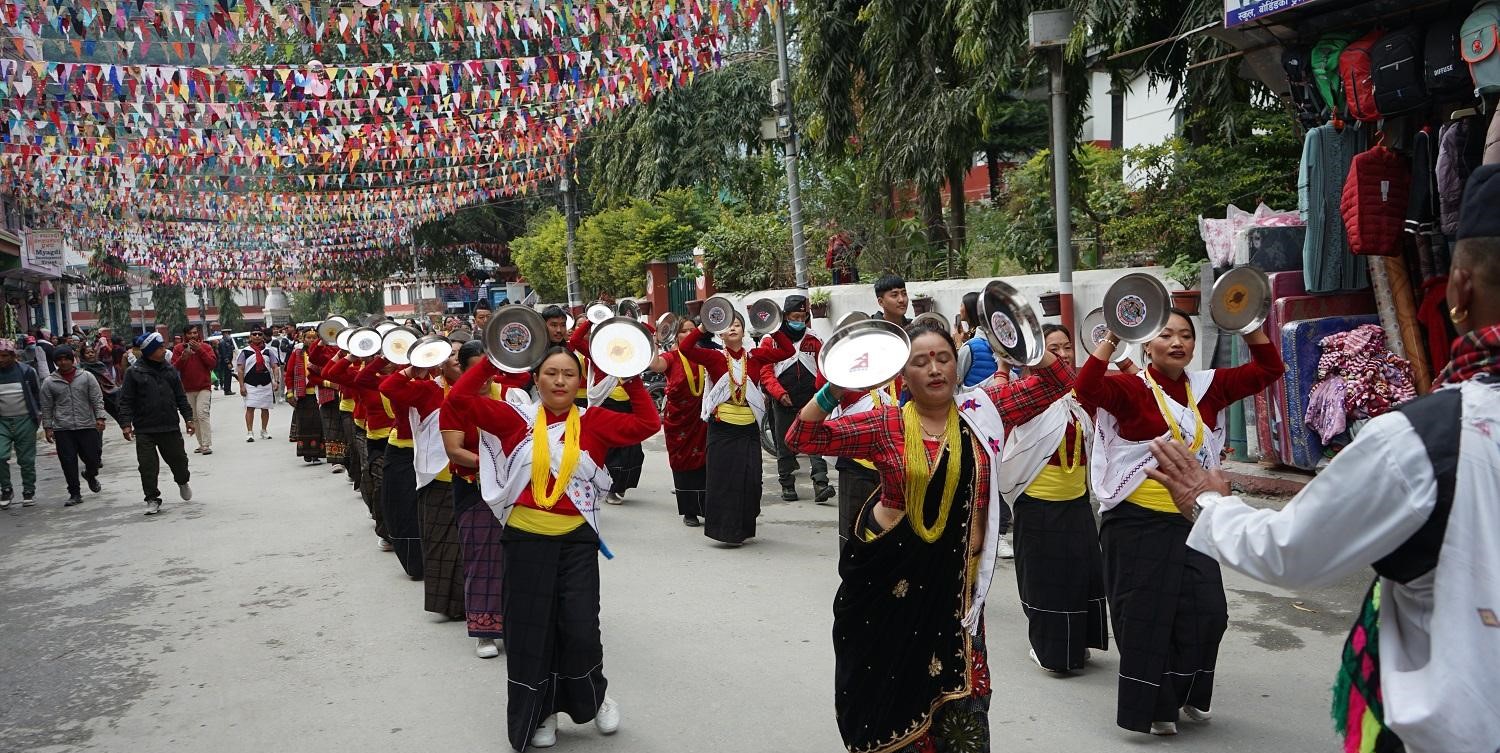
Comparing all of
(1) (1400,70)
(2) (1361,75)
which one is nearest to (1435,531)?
(1) (1400,70)

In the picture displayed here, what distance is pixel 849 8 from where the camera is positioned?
52.7ft

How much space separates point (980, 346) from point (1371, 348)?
12.2 feet

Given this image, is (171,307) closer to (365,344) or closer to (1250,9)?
(365,344)

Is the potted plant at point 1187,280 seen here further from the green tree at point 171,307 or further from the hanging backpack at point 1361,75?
the green tree at point 171,307

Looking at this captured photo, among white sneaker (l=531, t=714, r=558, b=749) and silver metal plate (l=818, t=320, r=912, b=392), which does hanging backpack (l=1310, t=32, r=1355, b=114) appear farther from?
white sneaker (l=531, t=714, r=558, b=749)

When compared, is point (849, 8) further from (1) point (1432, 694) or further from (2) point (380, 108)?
(1) point (1432, 694)

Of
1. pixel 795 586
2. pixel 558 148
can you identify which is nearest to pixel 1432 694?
pixel 795 586

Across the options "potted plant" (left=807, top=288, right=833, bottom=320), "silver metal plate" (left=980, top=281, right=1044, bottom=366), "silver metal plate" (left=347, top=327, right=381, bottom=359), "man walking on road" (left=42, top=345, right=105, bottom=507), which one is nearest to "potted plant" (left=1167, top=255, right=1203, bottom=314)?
"silver metal plate" (left=347, top=327, right=381, bottom=359)

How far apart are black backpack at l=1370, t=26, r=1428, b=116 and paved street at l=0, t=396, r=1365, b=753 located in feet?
10.3

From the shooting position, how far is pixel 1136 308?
427cm

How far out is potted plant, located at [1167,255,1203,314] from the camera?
32.8 feet

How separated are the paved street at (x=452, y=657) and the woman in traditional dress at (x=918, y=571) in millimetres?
996

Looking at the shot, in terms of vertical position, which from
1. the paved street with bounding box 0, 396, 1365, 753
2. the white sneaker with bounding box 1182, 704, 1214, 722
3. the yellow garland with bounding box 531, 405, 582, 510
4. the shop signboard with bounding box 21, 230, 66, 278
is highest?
the shop signboard with bounding box 21, 230, 66, 278

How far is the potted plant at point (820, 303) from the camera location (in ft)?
56.3
